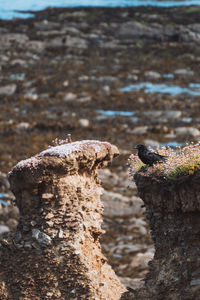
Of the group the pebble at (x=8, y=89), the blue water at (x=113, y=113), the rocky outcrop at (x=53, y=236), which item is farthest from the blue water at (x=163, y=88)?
the rocky outcrop at (x=53, y=236)

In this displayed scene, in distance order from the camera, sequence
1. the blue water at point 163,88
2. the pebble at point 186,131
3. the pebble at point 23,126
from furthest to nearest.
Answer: the blue water at point 163,88 → the pebble at point 23,126 → the pebble at point 186,131

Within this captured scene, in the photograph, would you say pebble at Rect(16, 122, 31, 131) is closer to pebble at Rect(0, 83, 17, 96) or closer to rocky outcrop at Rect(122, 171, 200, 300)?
pebble at Rect(0, 83, 17, 96)

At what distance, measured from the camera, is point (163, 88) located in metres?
89.9

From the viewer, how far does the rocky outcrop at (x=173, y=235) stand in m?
12.6

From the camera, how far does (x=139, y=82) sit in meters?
92.5

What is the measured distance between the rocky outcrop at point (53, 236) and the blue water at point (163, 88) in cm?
7462

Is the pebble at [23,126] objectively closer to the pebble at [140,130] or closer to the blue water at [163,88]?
the pebble at [140,130]

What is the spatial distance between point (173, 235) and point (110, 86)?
80304 mm

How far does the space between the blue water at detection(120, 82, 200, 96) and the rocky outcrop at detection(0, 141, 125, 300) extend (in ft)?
245

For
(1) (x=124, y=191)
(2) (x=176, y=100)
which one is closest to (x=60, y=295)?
(1) (x=124, y=191)

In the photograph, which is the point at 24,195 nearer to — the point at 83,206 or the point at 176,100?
the point at 83,206

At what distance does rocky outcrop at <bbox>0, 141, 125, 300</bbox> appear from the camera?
14.2 metres

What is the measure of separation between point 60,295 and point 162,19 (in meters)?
99.3

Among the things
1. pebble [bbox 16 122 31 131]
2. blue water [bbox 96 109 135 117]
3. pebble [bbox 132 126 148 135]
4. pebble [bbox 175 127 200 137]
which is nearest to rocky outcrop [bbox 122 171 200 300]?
pebble [bbox 175 127 200 137]
